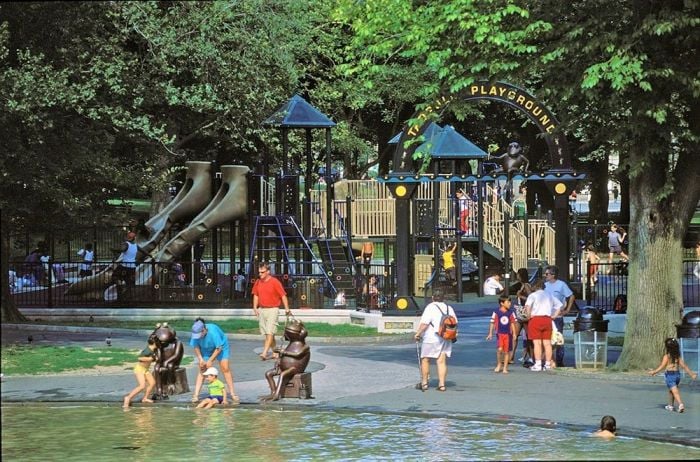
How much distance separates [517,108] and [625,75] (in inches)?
411

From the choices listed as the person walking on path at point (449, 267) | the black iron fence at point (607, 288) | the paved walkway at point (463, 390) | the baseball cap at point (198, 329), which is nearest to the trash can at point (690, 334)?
the paved walkway at point (463, 390)

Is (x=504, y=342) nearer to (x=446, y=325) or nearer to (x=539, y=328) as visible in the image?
(x=539, y=328)

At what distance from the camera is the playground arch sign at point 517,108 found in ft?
88.0

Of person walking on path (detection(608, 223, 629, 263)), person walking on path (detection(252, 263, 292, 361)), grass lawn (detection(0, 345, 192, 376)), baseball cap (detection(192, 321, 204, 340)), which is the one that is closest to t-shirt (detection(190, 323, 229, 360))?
baseball cap (detection(192, 321, 204, 340))

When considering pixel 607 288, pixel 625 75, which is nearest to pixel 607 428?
pixel 625 75

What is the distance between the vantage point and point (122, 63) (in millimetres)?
30891

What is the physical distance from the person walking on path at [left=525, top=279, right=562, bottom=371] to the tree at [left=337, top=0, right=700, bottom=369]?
132 cm

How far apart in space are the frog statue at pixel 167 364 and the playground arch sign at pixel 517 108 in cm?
935

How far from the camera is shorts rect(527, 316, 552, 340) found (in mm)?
20672

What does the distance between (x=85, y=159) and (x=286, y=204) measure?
696 cm

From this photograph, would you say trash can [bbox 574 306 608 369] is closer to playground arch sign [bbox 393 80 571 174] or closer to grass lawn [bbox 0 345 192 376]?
playground arch sign [bbox 393 80 571 174]

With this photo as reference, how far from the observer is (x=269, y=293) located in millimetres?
23281

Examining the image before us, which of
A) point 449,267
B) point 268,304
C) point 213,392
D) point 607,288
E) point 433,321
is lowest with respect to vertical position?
point 213,392

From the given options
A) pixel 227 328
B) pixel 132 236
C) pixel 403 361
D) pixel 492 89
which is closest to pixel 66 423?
pixel 403 361
